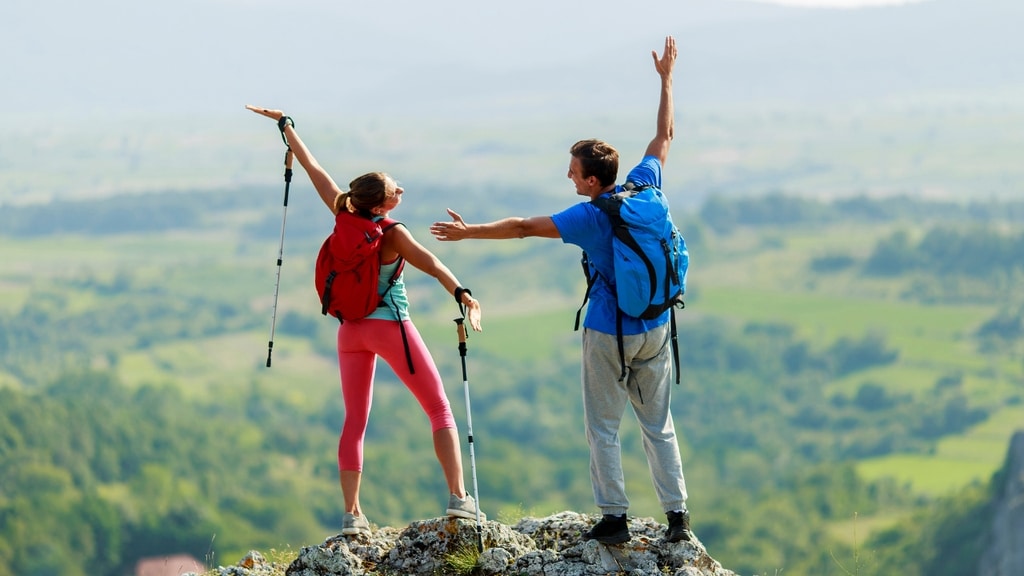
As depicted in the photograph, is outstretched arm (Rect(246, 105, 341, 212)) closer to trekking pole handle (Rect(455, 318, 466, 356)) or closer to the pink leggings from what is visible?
the pink leggings

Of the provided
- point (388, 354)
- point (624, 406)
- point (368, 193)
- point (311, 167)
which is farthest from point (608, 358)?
point (311, 167)

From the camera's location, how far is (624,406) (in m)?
9.23

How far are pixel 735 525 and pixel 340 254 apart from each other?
436ft

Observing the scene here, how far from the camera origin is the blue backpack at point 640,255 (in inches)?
350

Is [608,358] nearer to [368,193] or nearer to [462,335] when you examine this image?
[462,335]

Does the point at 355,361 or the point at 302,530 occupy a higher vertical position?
the point at 355,361

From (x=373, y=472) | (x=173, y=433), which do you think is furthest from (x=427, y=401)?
(x=173, y=433)

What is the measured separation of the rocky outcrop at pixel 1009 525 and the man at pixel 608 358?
258ft

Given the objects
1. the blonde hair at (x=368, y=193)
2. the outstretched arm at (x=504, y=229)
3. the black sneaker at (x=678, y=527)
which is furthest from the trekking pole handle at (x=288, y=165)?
the black sneaker at (x=678, y=527)

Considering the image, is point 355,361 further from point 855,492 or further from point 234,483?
point 234,483

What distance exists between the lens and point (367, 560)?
1011 cm

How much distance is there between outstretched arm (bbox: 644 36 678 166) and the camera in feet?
32.1

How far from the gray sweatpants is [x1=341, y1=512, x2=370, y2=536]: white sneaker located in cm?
202

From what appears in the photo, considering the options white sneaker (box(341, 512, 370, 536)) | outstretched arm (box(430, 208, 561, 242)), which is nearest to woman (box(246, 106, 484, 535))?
white sneaker (box(341, 512, 370, 536))
